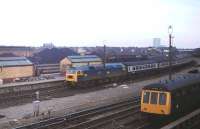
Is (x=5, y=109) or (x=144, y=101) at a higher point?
(x=144, y=101)

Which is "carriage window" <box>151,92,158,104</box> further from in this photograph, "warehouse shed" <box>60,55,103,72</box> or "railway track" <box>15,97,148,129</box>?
"warehouse shed" <box>60,55,103,72</box>

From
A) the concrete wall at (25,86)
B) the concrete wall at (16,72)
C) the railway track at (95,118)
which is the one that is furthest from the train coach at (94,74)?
the railway track at (95,118)

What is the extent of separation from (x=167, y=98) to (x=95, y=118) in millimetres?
5688

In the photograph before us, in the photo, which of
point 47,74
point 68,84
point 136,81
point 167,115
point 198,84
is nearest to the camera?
point 167,115

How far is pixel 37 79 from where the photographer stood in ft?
165

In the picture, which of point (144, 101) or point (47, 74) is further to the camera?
point (47, 74)

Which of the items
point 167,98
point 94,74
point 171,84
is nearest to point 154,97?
point 167,98

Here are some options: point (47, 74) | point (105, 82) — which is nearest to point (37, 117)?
point (105, 82)

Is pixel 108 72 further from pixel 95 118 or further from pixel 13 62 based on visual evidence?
pixel 95 118

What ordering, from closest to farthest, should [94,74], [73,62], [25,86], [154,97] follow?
[154,97], [25,86], [94,74], [73,62]

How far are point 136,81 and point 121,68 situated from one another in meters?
2.85

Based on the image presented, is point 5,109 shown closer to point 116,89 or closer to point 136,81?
point 116,89

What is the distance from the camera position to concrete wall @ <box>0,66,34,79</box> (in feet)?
155

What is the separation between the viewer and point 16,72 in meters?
49.0
